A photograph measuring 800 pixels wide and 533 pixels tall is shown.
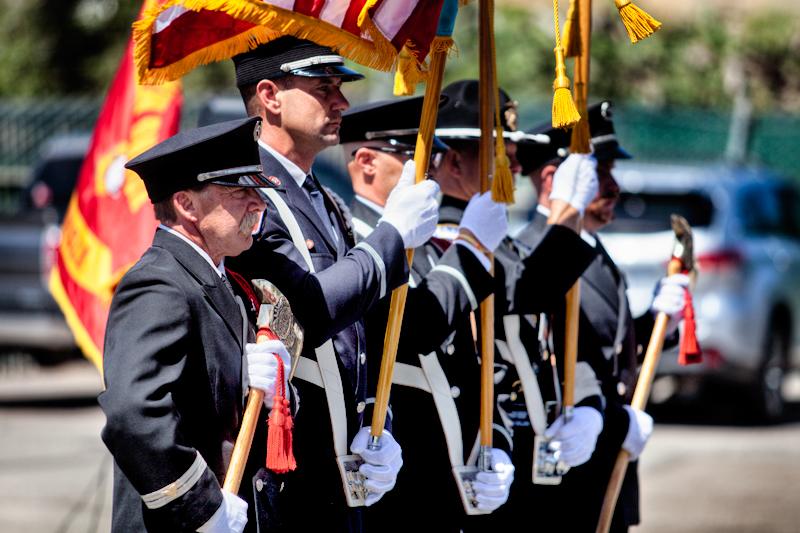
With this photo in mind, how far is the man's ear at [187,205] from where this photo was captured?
3236 mm

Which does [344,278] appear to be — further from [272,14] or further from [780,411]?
[780,411]

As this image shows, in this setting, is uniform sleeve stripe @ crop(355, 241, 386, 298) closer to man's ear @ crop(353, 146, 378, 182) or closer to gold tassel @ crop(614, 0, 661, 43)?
man's ear @ crop(353, 146, 378, 182)

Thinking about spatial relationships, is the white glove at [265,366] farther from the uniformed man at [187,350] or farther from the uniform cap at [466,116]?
the uniform cap at [466,116]

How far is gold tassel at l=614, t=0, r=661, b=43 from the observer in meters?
3.63

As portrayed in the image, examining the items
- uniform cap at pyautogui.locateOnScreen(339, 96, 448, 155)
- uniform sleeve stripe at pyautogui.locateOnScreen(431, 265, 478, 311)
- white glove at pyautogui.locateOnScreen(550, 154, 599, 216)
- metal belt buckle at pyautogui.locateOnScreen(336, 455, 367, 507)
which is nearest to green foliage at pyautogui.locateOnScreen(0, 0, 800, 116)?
white glove at pyautogui.locateOnScreen(550, 154, 599, 216)

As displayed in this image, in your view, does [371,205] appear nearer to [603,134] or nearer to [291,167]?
[291,167]

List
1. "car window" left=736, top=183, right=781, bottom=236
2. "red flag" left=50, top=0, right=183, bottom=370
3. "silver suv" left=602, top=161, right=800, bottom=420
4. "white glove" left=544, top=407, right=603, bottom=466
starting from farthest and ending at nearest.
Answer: "car window" left=736, top=183, right=781, bottom=236 < "silver suv" left=602, top=161, right=800, bottom=420 < "red flag" left=50, top=0, right=183, bottom=370 < "white glove" left=544, top=407, right=603, bottom=466

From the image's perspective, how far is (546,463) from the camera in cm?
448

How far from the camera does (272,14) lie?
348cm

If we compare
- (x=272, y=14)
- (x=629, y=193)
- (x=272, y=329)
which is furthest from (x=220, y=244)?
(x=629, y=193)

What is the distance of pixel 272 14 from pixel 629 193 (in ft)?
23.8

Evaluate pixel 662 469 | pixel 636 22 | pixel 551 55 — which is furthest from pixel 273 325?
pixel 551 55

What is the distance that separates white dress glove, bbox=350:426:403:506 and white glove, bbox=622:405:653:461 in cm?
124

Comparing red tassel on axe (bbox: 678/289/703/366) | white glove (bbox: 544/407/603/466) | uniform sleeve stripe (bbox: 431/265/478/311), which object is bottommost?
white glove (bbox: 544/407/603/466)
